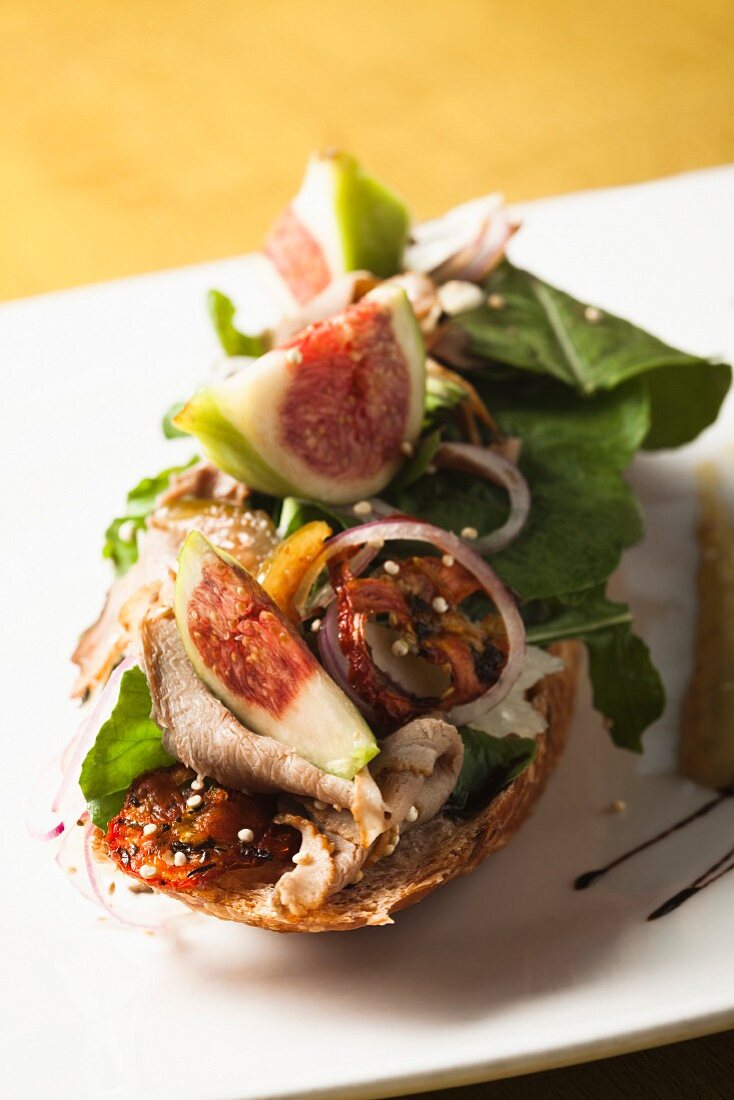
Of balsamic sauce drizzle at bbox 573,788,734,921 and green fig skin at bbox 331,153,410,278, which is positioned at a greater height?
green fig skin at bbox 331,153,410,278

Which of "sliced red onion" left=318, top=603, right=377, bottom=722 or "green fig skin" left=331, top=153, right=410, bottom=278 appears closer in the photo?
"sliced red onion" left=318, top=603, right=377, bottom=722

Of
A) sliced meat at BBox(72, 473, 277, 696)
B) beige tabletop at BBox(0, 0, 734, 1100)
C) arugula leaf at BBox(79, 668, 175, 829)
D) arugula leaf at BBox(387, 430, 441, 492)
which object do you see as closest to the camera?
arugula leaf at BBox(79, 668, 175, 829)

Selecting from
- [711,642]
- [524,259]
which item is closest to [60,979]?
[711,642]

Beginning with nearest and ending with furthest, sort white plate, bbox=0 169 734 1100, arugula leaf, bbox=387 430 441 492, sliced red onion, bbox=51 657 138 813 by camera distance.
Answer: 1. white plate, bbox=0 169 734 1100
2. sliced red onion, bbox=51 657 138 813
3. arugula leaf, bbox=387 430 441 492

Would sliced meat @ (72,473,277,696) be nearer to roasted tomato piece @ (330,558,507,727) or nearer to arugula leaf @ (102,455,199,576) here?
arugula leaf @ (102,455,199,576)

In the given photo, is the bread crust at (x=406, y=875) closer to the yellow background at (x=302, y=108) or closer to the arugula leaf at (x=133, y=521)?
the arugula leaf at (x=133, y=521)

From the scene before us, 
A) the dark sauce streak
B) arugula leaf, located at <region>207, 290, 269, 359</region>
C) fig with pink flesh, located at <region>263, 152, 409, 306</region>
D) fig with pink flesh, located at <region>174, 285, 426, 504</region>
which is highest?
fig with pink flesh, located at <region>263, 152, 409, 306</region>

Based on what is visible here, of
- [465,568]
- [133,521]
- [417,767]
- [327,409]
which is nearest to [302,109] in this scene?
[133,521]

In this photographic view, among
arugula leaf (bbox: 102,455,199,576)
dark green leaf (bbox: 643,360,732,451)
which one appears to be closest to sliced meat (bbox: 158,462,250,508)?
arugula leaf (bbox: 102,455,199,576)
